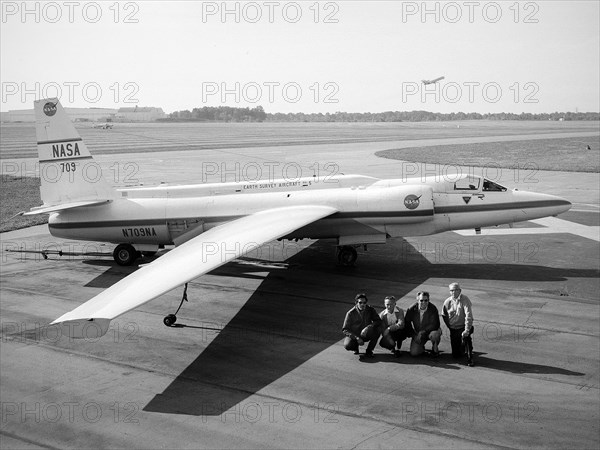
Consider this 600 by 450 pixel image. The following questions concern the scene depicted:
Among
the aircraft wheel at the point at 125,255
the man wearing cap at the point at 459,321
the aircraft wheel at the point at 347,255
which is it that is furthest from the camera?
the aircraft wheel at the point at 125,255

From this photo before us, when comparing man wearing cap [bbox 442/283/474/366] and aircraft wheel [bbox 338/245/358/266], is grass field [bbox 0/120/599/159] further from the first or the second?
man wearing cap [bbox 442/283/474/366]

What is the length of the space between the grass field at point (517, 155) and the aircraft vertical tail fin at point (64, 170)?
1455 inches

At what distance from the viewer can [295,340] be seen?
Answer: 14859mm

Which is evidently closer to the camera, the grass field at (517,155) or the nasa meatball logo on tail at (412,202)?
the nasa meatball logo on tail at (412,202)

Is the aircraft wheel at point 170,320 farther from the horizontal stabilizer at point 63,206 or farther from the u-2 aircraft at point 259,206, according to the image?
the horizontal stabilizer at point 63,206

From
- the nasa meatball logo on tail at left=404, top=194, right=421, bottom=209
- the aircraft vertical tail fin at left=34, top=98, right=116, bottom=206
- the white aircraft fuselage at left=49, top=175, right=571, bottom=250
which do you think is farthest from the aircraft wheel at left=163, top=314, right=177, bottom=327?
the nasa meatball logo on tail at left=404, top=194, right=421, bottom=209

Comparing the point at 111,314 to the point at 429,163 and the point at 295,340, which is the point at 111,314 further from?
the point at 429,163

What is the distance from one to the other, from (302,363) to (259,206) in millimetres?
8966

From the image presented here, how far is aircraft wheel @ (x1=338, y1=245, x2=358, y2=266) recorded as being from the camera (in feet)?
70.0

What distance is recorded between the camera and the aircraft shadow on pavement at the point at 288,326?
12.2 metres

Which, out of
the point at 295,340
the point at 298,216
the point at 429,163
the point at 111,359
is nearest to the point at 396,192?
Result: the point at 298,216

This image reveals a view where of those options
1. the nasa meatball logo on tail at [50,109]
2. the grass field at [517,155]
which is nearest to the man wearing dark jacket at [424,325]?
the nasa meatball logo on tail at [50,109]

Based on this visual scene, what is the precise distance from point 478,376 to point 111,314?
22.0 feet

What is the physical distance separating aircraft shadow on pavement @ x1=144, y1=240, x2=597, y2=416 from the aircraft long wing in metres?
1.76
